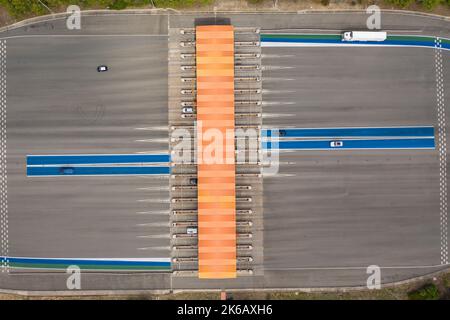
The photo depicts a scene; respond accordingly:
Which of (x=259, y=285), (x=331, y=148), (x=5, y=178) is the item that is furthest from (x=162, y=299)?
(x=331, y=148)

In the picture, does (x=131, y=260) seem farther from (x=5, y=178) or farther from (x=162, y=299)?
(x=5, y=178)

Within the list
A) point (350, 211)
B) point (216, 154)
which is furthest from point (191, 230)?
point (350, 211)

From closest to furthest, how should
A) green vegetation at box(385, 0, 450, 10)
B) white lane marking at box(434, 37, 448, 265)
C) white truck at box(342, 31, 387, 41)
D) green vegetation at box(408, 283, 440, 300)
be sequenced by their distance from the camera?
green vegetation at box(408, 283, 440, 300) < white truck at box(342, 31, 387, 41) < green vegetation at box(385, 0, 450, 10) < white lane marking at box(434, 37, 448, 265)

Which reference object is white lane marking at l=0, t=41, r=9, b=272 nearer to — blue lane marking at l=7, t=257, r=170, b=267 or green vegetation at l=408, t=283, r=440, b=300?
blue lane marking at l=7, t=257, r=170, b=267

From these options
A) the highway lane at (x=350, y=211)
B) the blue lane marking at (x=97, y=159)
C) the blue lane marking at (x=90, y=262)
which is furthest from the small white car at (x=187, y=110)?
the blue lane marking at (x=90, y=262)

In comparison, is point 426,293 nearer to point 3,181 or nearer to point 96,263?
point 96,263

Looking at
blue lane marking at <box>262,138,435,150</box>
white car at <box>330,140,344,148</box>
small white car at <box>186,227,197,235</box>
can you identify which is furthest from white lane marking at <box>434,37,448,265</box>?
small white car at <box>186,227,197,235</box>

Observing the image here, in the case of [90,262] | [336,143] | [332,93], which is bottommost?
[90,262]
